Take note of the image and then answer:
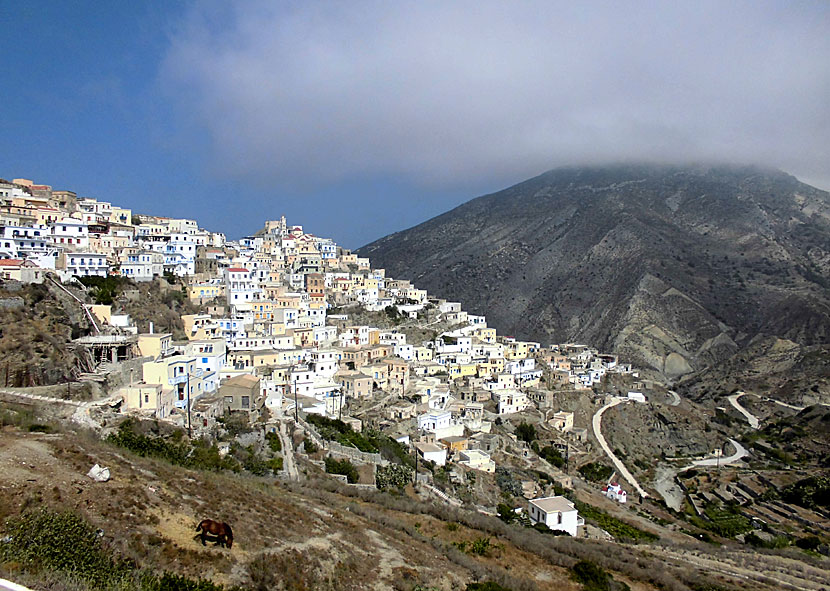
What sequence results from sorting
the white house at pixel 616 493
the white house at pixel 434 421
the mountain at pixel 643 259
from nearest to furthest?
the white house at pixel 434 421, the white house at pixel 616 493, the mountain at pixel 643 259

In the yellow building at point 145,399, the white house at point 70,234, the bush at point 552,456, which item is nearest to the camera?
the yellow building at point 145,399

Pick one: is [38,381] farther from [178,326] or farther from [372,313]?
[372,313]

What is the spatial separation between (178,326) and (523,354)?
101 ft

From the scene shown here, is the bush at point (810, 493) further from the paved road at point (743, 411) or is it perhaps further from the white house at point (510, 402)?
the white house at point (510, 402)

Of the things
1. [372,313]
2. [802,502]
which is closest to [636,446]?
[802,502]

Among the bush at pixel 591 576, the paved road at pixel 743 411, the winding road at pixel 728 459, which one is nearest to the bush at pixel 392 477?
the bush at pixel 591 576

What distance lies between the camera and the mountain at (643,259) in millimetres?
90625

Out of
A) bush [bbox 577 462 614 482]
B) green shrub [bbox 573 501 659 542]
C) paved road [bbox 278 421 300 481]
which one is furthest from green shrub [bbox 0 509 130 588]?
bush [bbox 577 462 614 482]

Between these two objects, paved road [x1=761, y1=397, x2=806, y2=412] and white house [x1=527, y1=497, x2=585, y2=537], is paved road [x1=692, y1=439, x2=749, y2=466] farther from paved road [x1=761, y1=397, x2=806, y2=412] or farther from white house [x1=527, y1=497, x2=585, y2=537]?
white house [x1=527, y1=497, x2=585, y2=537]

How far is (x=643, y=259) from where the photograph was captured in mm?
110500

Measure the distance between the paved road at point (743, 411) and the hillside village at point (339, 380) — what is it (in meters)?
7.48

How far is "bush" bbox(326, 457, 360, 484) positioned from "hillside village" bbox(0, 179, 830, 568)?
0.25ft

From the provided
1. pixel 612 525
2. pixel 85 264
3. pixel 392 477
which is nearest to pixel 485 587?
pixel 392 477

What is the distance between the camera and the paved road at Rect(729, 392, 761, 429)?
59.1 m
